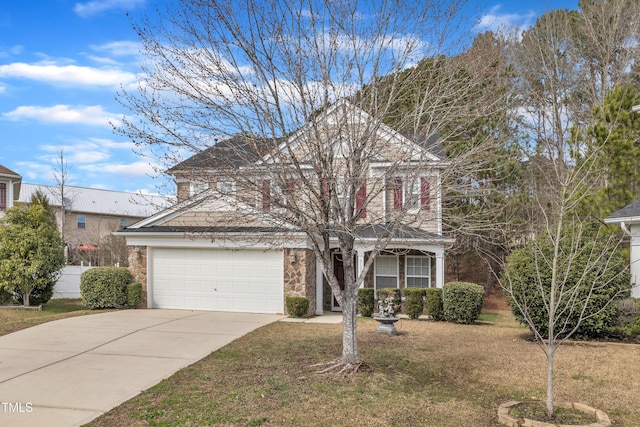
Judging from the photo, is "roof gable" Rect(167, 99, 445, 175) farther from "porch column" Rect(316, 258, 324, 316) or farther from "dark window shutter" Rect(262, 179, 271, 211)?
"porch column" Rect(316, 258, 324, 316)

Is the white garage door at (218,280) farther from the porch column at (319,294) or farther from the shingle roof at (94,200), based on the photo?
the shingle roof at (94,200)

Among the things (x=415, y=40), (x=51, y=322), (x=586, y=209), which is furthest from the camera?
(x=586, y=209)

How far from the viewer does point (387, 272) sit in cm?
1662

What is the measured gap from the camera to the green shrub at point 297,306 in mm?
13938

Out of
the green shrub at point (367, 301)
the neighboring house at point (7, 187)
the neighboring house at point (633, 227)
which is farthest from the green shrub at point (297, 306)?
the neighboring house at point (7, 187)

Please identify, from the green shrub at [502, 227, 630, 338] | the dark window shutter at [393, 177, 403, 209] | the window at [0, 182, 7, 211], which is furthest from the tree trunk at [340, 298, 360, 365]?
the window at [0, 182, 7, 211]

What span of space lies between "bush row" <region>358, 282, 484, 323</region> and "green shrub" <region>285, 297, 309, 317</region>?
5.20ft

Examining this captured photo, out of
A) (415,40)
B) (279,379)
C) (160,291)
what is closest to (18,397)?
(279,379)

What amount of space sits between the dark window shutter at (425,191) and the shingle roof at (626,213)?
6.17 m

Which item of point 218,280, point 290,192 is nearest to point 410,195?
point 290,192

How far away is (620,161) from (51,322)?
1434 cm

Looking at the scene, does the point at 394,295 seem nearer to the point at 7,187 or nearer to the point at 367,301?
the point at 367,301

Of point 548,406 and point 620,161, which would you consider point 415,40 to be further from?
point 620,161

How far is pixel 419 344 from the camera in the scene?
1027cm
